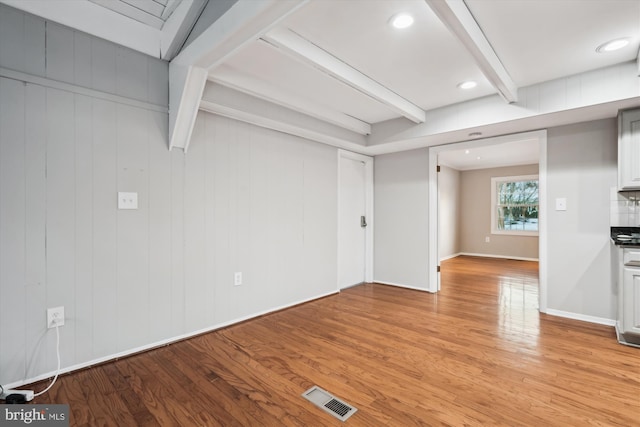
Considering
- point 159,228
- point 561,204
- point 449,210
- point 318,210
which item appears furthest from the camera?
point 449,210

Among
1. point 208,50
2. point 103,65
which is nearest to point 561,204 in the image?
point 208,50

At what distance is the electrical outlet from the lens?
2.05m

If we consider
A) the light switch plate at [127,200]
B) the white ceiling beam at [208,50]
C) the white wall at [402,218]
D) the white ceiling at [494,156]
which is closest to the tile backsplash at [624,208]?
the white wall at [402,218]

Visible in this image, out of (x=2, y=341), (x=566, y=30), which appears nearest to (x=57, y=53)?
(x=2, y=341)

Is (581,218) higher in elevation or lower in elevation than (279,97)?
lower

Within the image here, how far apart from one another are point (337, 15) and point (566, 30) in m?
1.59

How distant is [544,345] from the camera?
260 centimetres

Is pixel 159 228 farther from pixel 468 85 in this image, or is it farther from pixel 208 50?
pixel 468 85

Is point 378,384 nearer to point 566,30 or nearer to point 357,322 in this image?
point 357,322

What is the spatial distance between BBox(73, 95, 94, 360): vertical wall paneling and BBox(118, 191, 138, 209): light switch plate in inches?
7.1

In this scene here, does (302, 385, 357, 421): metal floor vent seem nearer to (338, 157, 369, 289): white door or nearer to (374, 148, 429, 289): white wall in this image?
(338, 157, 369, 289): white door

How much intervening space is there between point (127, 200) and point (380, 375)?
2.27m

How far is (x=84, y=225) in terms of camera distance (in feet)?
7.16

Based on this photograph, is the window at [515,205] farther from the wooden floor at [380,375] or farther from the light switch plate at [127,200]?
the light switch plate at [127,200]
